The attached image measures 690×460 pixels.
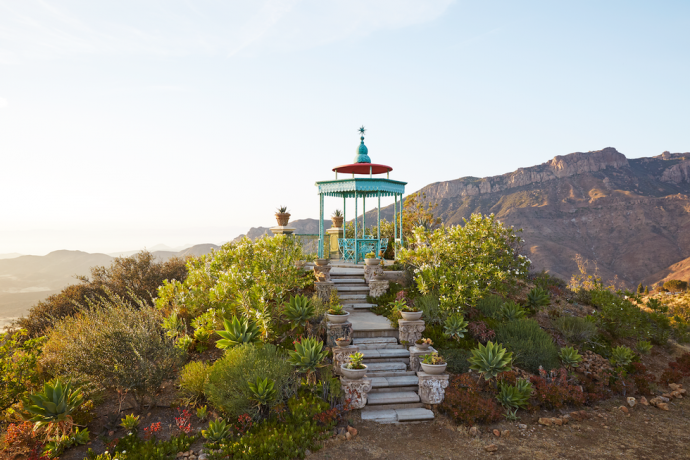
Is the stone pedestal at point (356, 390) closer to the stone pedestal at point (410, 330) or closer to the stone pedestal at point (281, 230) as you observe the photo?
the stone pedestal at point (410, 330)

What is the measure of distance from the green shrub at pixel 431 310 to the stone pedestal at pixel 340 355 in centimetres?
298

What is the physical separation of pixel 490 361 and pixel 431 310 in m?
2.65

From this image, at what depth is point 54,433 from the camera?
19.6 feet

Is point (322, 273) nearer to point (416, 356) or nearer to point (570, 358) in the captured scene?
point (416, 356)

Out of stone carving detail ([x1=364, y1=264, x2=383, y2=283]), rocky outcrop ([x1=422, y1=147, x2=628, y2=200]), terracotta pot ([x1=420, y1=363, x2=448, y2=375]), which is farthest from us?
rocky outcrop ([x1=422, y1=147, x2=628, y2=200])

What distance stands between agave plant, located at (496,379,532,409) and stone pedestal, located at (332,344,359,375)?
3.10 m

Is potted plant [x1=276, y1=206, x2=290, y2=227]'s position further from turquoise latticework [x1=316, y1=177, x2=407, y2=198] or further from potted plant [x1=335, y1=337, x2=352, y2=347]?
potted plant [x1=335, y1=337, x2=352, y2=347]

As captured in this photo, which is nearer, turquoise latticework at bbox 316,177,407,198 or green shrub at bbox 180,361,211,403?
green shrub at bbox 180,361,211,403

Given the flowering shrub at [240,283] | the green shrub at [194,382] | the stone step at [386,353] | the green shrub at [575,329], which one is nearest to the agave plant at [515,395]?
the stone step at [386,353]

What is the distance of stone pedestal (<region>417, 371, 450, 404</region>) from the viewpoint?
7594 mm

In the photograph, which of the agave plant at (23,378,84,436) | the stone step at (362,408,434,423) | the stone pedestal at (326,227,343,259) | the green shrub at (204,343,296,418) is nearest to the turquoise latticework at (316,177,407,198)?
the stone pedestal at (326,227,343,259)

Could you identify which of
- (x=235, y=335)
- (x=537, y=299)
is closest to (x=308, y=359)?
(x=235, y=335)

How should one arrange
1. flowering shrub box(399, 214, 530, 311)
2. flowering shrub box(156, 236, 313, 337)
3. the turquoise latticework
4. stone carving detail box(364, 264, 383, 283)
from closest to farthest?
flowering shrub box(156, 236, 313, 337)
flowering shrub box(399, 214, 530, 311)
stone carving detail box(364, 264, 383, 283)
the turquoise latticework

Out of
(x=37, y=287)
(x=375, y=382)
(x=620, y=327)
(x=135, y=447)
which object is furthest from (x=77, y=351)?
(x=37, y=287)
